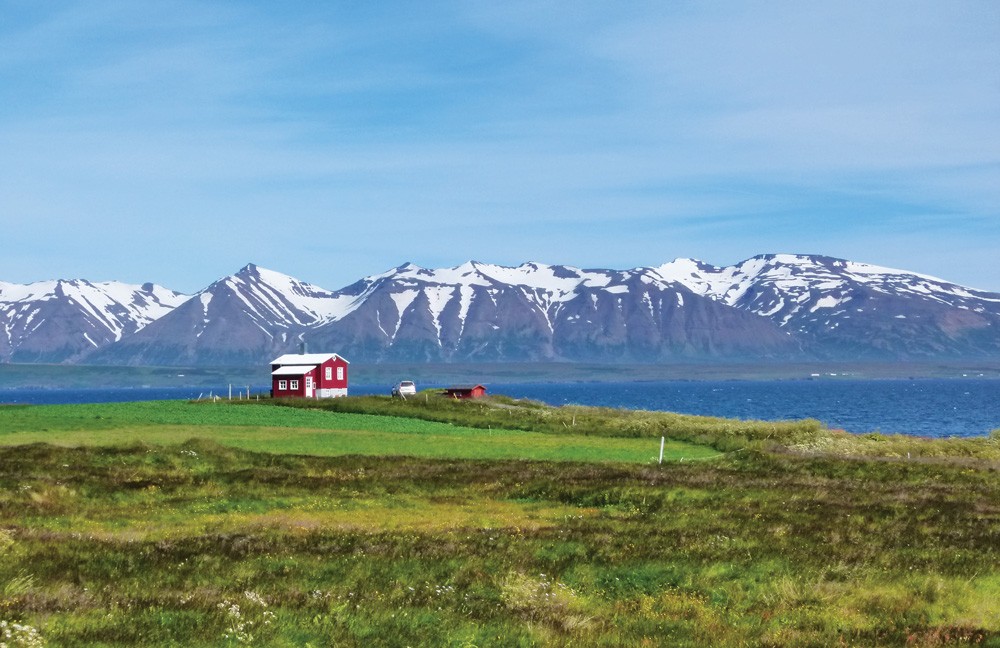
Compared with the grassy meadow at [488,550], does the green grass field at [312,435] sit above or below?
below

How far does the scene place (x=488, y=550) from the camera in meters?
25.7

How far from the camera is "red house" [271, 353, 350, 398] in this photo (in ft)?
493

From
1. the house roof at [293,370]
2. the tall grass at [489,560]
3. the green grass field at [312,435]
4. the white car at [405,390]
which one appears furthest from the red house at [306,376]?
the tall grass at [489,560]

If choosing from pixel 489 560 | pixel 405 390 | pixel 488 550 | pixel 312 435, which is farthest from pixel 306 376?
pixel 489 560

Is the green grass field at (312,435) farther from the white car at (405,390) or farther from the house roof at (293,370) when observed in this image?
the house roof at (293,370)

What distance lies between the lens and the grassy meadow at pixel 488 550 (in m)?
16.9

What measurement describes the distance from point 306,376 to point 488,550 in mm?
127924

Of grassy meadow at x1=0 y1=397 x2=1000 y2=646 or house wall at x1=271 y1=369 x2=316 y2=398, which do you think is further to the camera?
house wall at x1=271 y1=369 x2=316 y2=398

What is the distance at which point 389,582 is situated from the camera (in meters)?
21.1

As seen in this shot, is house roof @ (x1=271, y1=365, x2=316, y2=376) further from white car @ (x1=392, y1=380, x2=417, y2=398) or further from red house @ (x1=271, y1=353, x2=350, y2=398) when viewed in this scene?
white car @ (x1=392, y1=380, x2=417, y2=398)

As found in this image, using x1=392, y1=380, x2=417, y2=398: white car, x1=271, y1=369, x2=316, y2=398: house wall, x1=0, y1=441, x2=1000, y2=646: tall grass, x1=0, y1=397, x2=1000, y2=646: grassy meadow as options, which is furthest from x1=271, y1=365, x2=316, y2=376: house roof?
x1=0, y1=441, x2=1000, y2=646: tall grass

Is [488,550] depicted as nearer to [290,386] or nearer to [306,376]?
[306,376]

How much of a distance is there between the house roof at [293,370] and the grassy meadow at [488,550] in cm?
9060

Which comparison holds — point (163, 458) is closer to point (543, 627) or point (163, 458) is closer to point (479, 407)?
point (543, 627)
